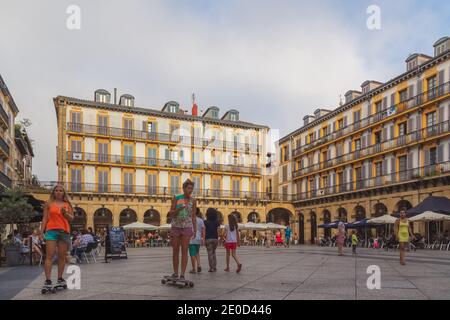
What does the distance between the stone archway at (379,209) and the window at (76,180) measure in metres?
27.2

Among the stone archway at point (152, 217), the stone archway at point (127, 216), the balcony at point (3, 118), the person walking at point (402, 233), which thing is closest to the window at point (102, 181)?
the stone archway at point (127, 216)

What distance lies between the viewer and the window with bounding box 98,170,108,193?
46.0 m

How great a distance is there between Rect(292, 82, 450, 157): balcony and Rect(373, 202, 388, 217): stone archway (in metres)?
6.91

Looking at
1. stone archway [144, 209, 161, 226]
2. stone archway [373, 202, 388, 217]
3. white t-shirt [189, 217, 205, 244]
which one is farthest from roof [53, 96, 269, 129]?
white t-shirt [189, 217, 205, 244]

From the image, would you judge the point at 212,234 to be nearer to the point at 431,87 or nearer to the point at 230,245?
the point at 230,245

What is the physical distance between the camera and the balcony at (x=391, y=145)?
32700 millimetres

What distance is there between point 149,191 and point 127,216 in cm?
338

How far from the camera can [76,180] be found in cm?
4525

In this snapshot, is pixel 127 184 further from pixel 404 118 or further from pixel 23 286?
pixel 23 286

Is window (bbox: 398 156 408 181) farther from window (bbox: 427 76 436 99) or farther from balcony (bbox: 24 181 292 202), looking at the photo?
balcony (bbox: 24 181 292 202)

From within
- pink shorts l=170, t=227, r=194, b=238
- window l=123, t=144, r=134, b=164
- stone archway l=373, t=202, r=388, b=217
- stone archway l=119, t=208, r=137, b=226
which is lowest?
stone archway l=119, t=208, r=137, b=226

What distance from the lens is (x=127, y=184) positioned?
4753 cm

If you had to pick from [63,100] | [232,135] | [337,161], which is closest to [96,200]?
[63,100]
